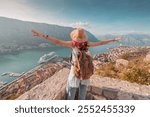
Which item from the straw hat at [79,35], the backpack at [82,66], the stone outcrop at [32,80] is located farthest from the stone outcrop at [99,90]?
the stone outcrop at [32,80]

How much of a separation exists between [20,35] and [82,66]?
115 metres

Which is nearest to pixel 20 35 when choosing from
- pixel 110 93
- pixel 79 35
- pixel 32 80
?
pixel 32 80

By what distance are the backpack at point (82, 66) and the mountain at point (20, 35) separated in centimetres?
7032

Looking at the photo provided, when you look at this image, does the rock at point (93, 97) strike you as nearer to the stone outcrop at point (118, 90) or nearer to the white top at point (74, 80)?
the stone outcrop at point (118, 90)

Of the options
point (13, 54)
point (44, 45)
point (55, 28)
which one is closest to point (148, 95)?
point (13, 54)

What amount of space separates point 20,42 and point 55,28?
37.9 m

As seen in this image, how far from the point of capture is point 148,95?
2.48m

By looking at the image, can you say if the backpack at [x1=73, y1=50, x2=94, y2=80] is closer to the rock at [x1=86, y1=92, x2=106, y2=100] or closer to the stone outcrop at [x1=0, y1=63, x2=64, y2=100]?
the rock at [x1=86, y1=92, x2=106, y2=100]

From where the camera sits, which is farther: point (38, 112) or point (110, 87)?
point (110, 87)

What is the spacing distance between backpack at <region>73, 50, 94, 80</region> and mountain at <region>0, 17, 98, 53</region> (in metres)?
70.3

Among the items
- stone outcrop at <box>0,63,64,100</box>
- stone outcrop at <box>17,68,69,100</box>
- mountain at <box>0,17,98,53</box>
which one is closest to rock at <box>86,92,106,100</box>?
stone outcrop at <box>17,68,69,100</box>

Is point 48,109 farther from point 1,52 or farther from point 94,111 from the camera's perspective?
point 1,52

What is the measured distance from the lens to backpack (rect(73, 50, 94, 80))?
211 cm

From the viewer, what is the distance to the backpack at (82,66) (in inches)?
83.0
